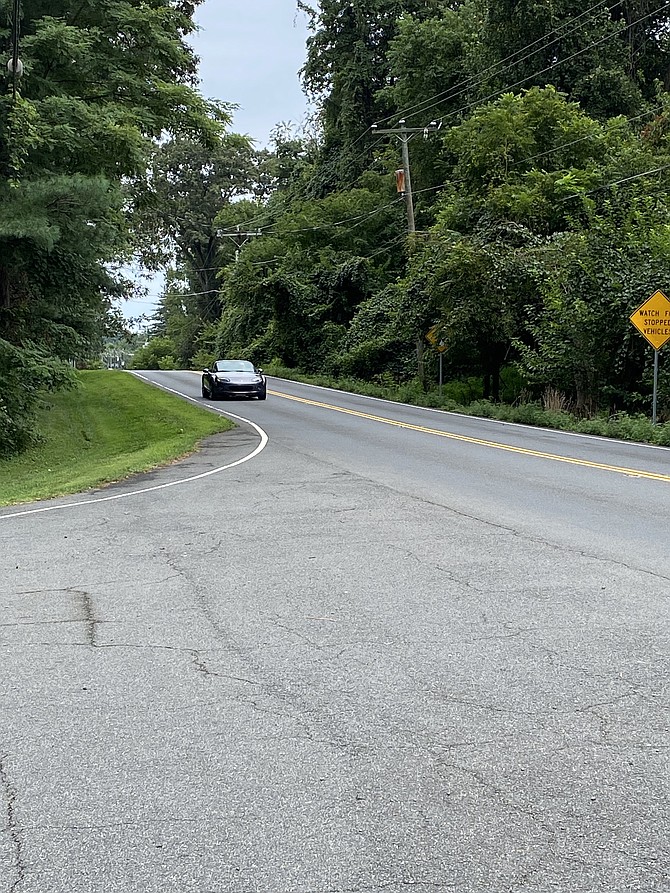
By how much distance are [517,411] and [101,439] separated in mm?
12326

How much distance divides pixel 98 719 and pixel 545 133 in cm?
3772

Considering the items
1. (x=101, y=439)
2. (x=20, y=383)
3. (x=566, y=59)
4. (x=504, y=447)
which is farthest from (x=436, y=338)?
(x=566, y=59)

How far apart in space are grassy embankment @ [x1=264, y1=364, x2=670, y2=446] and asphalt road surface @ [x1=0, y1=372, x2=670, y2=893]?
11.5 meters

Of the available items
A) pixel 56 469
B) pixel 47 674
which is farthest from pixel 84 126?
pixel 47 674

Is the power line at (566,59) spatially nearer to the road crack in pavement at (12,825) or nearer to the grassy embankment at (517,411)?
the grassy embankment at (517,411)

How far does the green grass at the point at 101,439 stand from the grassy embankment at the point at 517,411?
8.88 meters

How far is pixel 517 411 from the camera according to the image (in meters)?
27.7

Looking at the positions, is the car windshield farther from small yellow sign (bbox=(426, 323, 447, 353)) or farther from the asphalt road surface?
the asphalt road surface

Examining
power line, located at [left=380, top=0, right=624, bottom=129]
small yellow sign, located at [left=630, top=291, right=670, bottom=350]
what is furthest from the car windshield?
power line, located at [left=380, top=0, right=624, bottom=129]

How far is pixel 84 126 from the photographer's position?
20.2 m

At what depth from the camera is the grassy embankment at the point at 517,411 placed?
70.7 ft

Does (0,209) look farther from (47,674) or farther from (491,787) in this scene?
(491,787)

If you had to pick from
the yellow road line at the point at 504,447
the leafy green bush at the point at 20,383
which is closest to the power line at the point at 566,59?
the yellow road line at the point at 504,447

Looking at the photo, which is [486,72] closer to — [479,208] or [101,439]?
[479,208]
